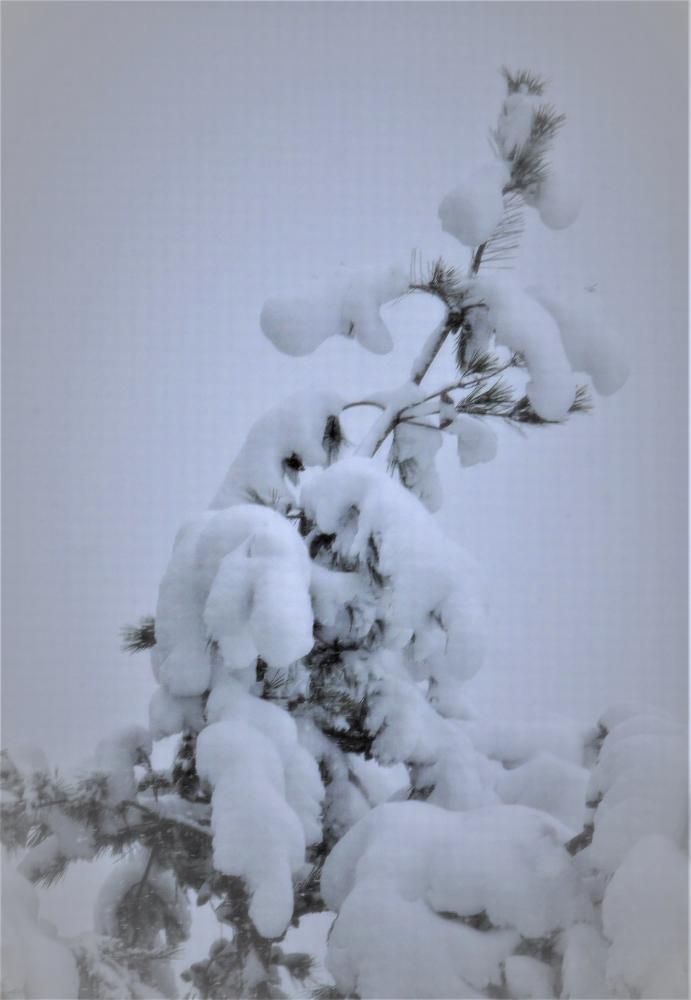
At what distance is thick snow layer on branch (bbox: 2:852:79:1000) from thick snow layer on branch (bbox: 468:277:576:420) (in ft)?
3.36

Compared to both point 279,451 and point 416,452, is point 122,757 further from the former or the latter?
point 416,452

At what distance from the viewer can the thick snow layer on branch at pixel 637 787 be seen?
1.45 m

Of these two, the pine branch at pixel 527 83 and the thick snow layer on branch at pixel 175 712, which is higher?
the pine branch at pixel 527 83

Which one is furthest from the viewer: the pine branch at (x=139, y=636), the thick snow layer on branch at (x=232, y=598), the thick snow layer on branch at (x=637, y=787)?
the pine branch at (x=139, y=636)

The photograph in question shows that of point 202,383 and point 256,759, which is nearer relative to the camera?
point 256,759

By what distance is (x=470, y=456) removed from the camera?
155 centimetres

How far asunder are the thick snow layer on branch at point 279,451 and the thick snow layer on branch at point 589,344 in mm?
354

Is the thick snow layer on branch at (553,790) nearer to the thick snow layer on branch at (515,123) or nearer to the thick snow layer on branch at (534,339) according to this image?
the thick snow layer on branch at (534,339)

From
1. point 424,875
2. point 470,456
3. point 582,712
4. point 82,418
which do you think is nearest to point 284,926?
point 424,875

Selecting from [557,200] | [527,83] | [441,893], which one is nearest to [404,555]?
[441,893]

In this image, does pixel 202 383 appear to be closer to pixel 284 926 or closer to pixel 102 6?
pixel 102 6

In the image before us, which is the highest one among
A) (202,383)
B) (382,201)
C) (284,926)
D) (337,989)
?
(382,201)

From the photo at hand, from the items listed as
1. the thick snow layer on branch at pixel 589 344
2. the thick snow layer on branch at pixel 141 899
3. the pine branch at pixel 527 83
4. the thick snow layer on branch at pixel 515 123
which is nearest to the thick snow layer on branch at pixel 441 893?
the thick snow layer on branch at pixel 141 899

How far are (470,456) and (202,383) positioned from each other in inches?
17.1
